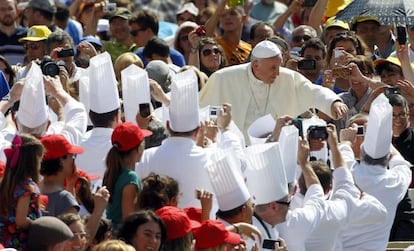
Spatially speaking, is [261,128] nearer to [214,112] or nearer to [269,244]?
[214,112]

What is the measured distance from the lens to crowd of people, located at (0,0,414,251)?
9.83m

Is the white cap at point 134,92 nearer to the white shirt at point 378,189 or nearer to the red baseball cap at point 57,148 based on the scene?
the white shirt at point 378,189

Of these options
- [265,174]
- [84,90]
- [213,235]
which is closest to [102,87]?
[84,90]

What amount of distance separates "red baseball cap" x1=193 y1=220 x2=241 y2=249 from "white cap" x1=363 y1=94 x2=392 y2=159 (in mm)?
2452

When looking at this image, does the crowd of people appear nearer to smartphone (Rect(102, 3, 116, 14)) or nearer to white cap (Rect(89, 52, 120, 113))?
white cap (Rect(89, 52, 120, 113))

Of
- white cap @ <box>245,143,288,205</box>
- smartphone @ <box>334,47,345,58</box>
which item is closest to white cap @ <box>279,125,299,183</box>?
white cap @ <box>245,143,288,205</box>

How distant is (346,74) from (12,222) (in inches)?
210

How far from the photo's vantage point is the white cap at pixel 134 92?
12.2m

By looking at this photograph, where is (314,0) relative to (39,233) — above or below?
below

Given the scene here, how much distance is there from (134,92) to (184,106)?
2.94ft

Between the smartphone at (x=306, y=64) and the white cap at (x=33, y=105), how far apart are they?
13.6 feet

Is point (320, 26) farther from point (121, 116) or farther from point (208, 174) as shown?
point (208, 174)

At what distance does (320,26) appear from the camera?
688 inches

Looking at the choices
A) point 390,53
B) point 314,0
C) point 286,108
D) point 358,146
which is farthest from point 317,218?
point 314,0
